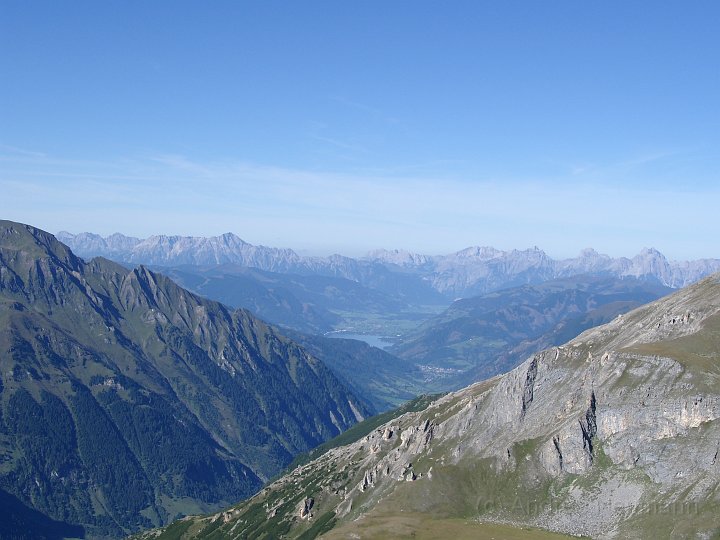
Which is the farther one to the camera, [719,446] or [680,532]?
[719,446]

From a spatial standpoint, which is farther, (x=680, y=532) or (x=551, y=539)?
(x=551, y=539)

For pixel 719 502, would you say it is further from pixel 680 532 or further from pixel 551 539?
pixel 551 539

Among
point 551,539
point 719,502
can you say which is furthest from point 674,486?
point 551,539

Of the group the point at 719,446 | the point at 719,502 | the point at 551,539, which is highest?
the point at 719,446

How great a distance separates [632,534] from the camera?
194m

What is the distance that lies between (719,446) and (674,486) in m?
17.4

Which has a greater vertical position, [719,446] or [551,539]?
[719,446]

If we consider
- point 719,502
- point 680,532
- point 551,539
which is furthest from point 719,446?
point 551,539

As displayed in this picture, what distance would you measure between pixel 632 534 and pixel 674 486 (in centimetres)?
1992

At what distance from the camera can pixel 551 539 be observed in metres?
200

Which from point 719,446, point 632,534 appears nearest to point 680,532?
point 632,534

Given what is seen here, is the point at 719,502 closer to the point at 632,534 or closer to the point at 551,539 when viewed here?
the point at 632,534

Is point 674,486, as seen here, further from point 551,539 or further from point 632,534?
point 551,539

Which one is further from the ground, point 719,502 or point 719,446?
point 719,446
